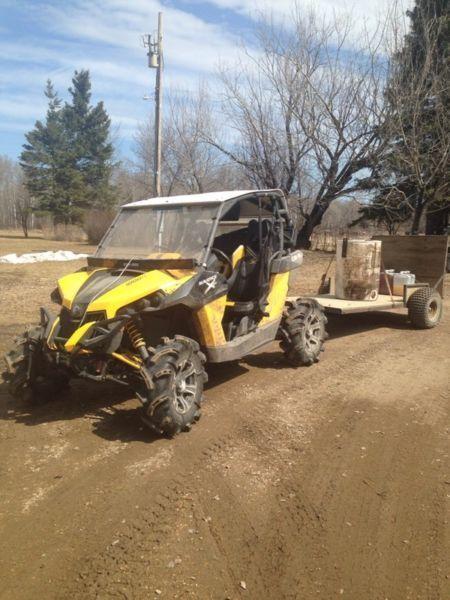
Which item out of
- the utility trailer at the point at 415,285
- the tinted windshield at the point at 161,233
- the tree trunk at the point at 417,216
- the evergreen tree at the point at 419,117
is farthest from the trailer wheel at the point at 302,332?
the tree trunk at the point at 417,216

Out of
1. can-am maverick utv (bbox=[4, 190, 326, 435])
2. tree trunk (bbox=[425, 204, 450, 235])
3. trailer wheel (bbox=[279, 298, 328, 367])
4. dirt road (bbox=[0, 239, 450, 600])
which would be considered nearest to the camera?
dirt road (bbox=[0, 239, 450, 600])

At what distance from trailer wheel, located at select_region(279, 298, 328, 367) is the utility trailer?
104 cm

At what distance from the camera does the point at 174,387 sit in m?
4.46

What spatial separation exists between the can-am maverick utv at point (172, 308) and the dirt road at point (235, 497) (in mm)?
464

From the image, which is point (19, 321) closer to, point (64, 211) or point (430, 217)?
point (430, 217)

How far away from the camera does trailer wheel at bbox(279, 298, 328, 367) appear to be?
658 centimetres

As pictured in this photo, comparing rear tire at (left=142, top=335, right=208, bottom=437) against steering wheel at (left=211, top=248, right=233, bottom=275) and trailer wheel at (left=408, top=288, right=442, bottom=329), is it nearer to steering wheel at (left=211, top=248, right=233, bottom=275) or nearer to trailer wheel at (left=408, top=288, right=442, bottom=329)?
steering wheel at (left=211, top=248, right=233, bottom=275)

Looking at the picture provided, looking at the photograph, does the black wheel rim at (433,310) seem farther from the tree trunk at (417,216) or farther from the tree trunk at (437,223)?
the tree trunk at (437,223)

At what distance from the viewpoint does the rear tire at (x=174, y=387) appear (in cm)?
432

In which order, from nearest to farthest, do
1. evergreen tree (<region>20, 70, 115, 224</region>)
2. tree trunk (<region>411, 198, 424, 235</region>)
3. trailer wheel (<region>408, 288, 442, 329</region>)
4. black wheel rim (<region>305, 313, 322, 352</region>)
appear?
black wheel rim (<region>305, 313, 322, 352</region>) → trailer wheel (<region>408, 288, 442, 329</region>) → tree trunk (<region>411, 198, 424, 235</region>) → evergreen tree (<region>20, 70, 115, 224</region>)

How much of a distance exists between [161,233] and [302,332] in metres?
2.19

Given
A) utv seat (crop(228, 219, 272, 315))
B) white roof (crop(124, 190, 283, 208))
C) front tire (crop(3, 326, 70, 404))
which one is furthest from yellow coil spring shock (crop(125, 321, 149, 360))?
white roof (crop(124, 190, 283, 208))

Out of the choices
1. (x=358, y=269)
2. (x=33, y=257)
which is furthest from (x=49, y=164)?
(x=358, y=269)

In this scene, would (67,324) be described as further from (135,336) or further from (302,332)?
(302,332)
